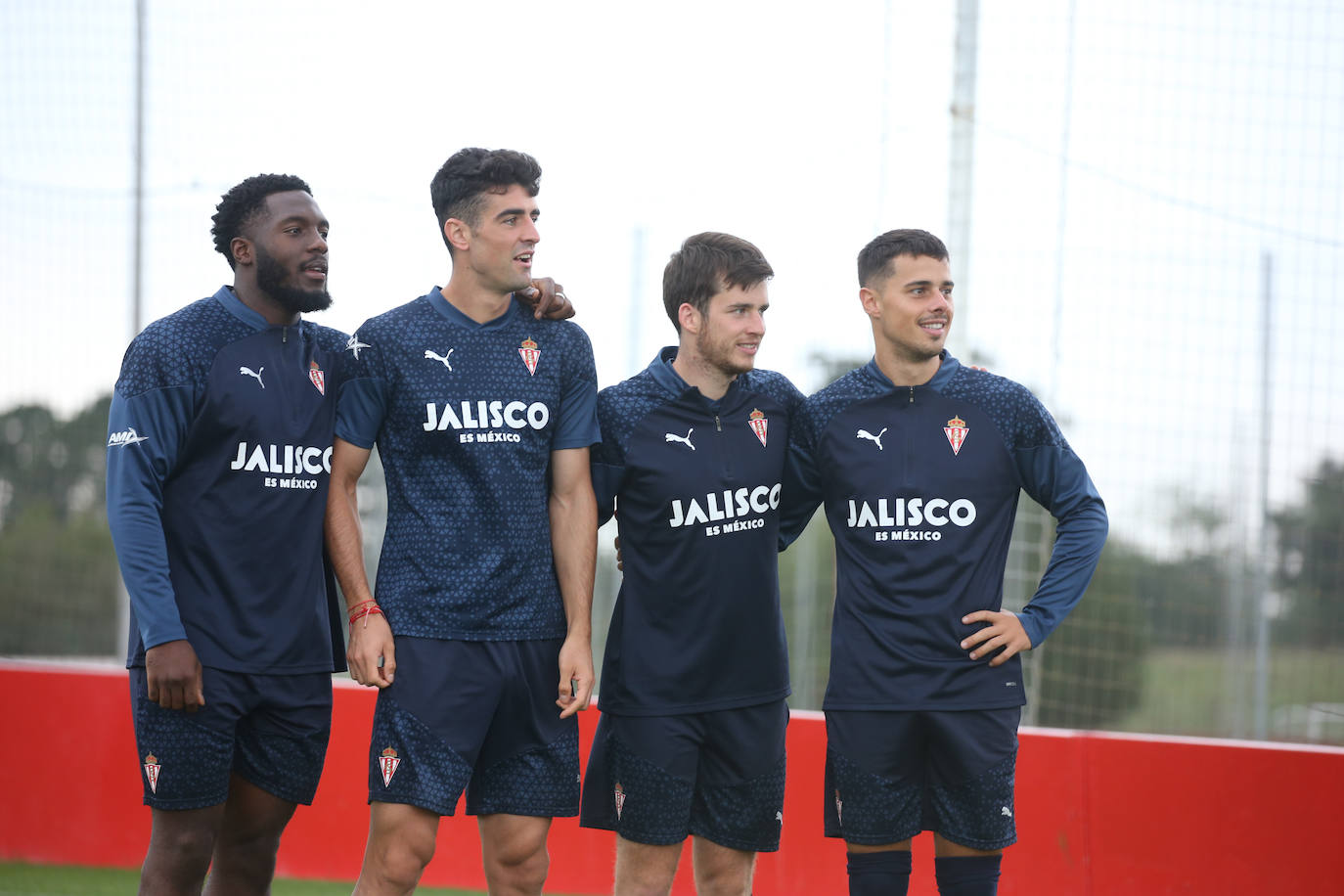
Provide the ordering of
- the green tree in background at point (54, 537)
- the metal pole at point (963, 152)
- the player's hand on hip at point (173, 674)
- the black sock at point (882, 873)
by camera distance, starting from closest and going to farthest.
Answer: the player's hand on hip at point (173, 674)
the black sock at point (882, 873)
the metal pole at point (963, 152)
the green tree in background at point (54, 537)

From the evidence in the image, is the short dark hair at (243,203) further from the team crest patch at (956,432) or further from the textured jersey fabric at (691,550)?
the team crest patch at (956,432)

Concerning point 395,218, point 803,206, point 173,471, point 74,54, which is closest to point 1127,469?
point 803,206

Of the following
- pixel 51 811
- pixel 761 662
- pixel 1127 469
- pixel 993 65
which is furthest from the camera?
pixel 1127 469

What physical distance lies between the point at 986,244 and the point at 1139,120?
1.07 metres

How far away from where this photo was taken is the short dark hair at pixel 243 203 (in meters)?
3.78

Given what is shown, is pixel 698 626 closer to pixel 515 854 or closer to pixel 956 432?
pixel 515 854

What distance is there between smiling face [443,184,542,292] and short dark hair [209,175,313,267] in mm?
567

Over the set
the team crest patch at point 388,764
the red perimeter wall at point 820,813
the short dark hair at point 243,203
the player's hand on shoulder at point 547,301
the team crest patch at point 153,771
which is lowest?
the red perimeter wall at point 820,813

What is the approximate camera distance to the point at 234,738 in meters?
3.55

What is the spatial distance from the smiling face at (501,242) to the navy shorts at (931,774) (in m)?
1.53

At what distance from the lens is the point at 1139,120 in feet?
24.2

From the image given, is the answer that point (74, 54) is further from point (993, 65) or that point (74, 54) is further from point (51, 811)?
point (993, 65)

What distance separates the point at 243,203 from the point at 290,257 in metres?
0.24

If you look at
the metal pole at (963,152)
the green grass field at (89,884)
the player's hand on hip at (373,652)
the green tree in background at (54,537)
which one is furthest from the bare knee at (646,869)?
the green tree in background at (54,537)
